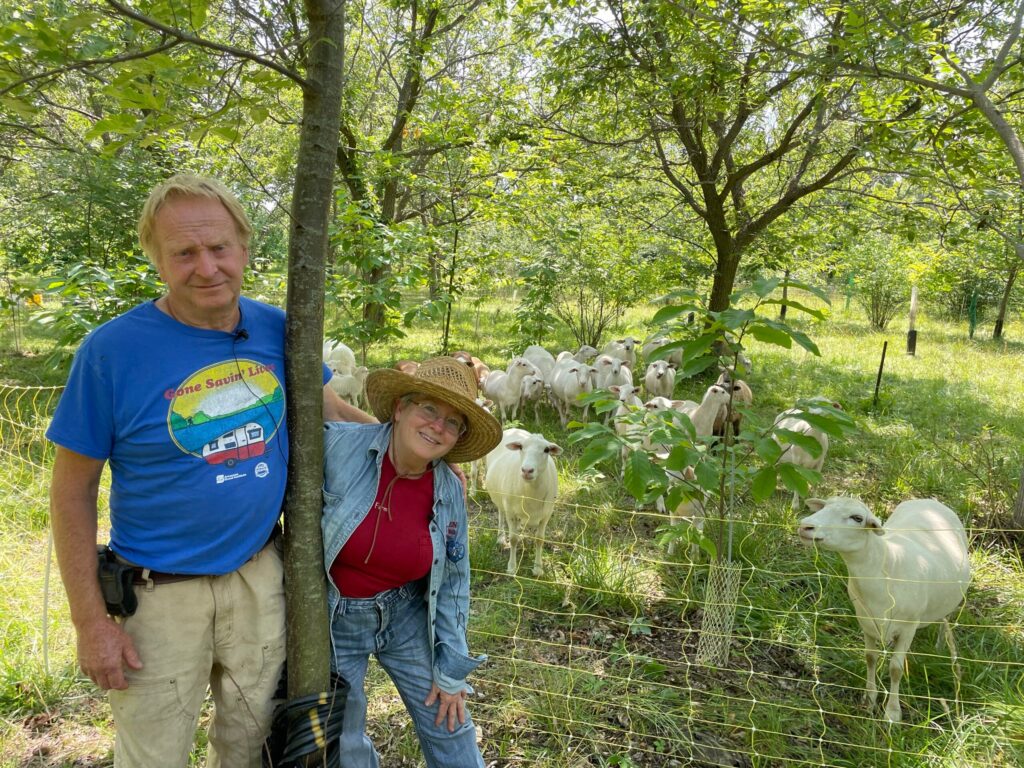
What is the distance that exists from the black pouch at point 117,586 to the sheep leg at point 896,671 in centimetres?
365

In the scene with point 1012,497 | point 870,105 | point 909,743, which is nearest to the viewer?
point 909,743

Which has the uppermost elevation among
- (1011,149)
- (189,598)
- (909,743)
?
(1011,149)

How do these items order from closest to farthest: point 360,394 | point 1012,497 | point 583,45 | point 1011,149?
point 1011,149 → point 1012,497 → point 583,45 → point 360,394

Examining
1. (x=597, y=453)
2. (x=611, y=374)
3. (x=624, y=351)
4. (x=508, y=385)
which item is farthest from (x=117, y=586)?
(x=624, y=351)

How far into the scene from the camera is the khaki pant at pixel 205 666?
→ 169cm

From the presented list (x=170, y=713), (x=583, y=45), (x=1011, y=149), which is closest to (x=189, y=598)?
(x=170, y=713)

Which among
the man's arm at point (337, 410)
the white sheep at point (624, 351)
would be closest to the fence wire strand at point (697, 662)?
the man's arm at point (337, 410)

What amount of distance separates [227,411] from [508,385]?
7470 millimetres

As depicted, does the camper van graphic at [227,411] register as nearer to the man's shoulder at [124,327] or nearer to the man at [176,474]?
the man at [176,474]

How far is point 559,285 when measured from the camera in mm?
12555

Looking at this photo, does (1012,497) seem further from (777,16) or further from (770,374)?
(770,374)

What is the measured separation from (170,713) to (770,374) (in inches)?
513

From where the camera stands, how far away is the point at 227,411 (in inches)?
67.7

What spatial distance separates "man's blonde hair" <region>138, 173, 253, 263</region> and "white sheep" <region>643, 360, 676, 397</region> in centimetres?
822
